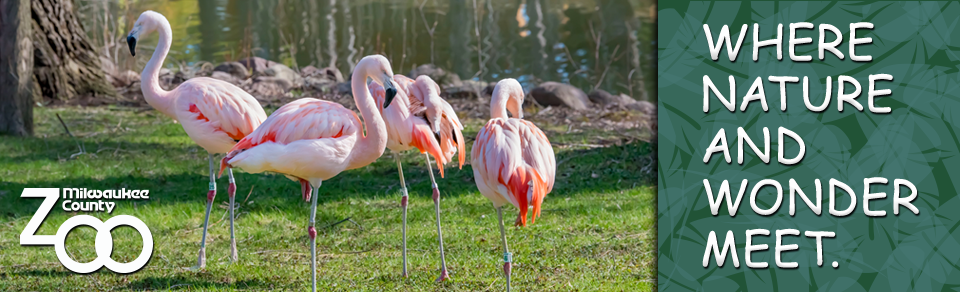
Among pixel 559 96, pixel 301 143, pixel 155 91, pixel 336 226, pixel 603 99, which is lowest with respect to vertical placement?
pixel 336 226

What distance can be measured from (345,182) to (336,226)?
1131 millimetres

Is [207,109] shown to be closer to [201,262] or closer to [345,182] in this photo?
[201,262]

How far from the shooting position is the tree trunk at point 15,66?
7523 millimetres

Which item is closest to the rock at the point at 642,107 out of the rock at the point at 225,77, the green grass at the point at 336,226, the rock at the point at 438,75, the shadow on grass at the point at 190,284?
the green grass at the point at 336,226

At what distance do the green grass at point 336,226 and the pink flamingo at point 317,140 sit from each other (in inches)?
29.6

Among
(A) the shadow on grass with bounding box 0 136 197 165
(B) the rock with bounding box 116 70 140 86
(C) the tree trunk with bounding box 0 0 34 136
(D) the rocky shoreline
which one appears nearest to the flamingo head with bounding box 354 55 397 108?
(A) the shadow on grass with bounding box 0 136 197 165

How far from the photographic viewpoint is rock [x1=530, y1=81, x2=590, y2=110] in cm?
966

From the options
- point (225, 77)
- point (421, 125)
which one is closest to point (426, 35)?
point (225, 77)

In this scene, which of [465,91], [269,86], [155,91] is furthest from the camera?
[269,86]

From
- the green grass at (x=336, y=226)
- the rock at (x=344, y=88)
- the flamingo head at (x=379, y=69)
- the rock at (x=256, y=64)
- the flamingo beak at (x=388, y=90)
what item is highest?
the flamingo head at (x=379, y=69)

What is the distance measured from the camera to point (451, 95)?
10148 millimetres

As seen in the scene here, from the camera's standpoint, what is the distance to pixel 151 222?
18.1 feet

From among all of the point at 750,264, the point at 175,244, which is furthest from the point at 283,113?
the point at 750,264

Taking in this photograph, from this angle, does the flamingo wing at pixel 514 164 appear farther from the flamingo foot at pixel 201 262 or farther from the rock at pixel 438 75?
the rock at pixel 438 75
